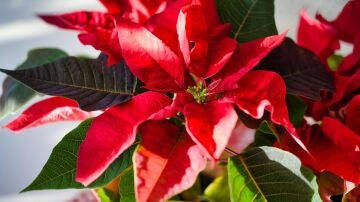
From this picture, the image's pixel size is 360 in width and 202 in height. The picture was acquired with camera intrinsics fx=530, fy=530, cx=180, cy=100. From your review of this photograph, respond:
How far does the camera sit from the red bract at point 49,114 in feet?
1.39

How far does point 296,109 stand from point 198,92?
0.38ft

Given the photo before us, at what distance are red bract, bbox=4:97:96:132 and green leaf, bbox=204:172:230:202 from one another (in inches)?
4.9

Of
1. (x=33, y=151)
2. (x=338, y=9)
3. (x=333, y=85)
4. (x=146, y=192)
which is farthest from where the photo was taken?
(x=33, y=151)

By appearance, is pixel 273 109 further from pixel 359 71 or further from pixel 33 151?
pixel 33 151

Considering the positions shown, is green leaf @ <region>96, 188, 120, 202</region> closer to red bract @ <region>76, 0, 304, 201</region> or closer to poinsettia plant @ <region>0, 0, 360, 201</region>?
poinsettia plant @ <region>0, 0, 360, 201</region>

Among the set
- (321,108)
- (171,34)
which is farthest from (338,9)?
(171,34)

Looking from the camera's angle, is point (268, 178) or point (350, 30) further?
point (350, 30)

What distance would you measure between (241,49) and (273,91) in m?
0.05

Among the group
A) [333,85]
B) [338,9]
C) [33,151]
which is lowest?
[33,151]

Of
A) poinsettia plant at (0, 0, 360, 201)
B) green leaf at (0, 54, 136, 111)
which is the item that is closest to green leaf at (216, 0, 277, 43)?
poinsettia plant at (0, 0, 360, 201)

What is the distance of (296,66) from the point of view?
0.43m

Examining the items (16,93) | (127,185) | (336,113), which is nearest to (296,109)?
(336,113)

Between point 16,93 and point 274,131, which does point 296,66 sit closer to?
point 274,131

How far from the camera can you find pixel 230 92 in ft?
1.24
